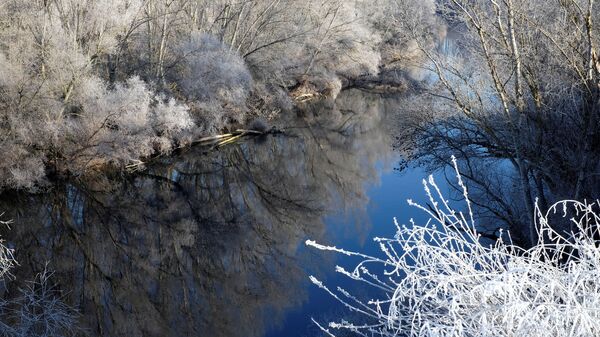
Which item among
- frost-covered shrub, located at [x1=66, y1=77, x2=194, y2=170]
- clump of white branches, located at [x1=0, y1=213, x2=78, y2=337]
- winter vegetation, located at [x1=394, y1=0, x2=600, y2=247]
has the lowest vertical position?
clump of white branches, located at [x1=0, y1=213, x2=78, y2=337]

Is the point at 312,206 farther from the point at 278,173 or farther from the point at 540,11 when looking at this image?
the point at 540,11

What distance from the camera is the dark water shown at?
8.85 metres

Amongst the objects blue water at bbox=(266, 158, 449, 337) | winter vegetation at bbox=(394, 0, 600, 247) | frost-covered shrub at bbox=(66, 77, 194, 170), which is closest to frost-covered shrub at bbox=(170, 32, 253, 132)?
frost-covered shrub at bbox=(66, 77, 194, 170)

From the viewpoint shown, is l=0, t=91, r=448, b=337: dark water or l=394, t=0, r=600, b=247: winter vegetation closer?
l=394, t=0, r=600, b=247: winter vegetation

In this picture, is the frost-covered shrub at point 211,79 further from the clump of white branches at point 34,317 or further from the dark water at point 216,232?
the clump of white branches at point 34,317

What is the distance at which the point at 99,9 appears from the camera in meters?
14.4

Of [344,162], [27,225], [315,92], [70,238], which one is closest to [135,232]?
[70,238]

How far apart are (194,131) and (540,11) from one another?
10.5 meters

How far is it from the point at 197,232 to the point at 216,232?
0.38m

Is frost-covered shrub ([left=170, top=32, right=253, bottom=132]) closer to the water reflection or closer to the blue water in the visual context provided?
the water reflection

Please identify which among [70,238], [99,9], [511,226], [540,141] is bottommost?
[70,238]

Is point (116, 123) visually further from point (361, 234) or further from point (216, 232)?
point (361, 234)

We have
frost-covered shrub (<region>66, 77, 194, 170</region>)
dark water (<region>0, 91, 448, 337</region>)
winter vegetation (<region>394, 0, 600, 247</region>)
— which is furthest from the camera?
frost-covered shrub (<region>66, 77, 194, 170</region>)

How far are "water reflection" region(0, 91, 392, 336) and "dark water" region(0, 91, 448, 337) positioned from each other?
3 cm
